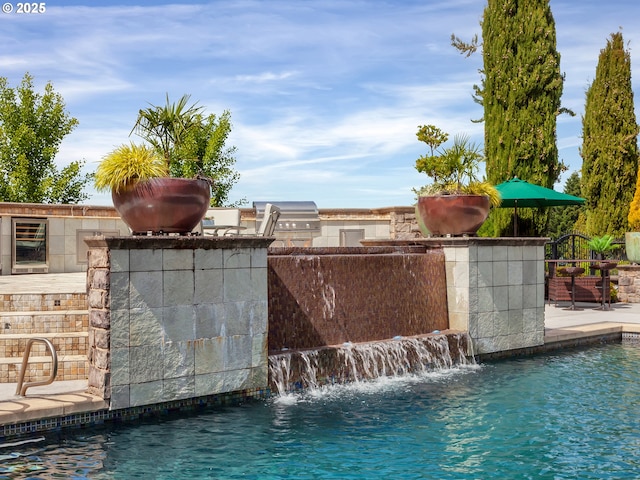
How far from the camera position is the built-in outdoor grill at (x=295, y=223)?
15758 millimetres

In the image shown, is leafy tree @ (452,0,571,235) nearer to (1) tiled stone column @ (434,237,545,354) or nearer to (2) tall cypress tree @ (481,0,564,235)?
(2) tall cypress tree @ (481,0,564,235)

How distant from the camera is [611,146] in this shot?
25.2 meters

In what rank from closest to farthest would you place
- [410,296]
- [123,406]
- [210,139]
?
[123,406] → [410,296] → [210,139]

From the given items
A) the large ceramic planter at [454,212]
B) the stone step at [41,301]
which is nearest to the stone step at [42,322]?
the stone step at [41,301]

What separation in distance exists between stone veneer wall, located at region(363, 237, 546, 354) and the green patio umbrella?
3.39 metres

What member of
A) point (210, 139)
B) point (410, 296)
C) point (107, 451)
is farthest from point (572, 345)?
point (210, 139)

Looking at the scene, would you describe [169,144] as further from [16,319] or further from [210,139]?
[210,139]

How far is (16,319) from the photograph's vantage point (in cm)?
773

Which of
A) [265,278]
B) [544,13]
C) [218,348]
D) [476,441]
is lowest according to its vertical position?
[476,441]

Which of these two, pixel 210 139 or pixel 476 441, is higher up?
pixel 210 139

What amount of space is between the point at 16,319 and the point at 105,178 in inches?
79.9

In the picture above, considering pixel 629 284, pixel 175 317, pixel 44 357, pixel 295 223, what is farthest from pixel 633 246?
pixel 44 357

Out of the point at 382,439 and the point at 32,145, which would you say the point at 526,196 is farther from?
the point at 32,145

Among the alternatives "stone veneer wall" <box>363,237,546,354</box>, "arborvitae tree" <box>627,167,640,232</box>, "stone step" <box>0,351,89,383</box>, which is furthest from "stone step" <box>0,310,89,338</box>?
"arborvitae tree" <box>627,167,640,232</box>
